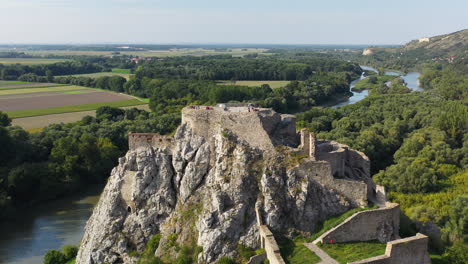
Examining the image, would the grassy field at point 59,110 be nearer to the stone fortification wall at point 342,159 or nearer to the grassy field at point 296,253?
the stone fortification wall at point 342,159

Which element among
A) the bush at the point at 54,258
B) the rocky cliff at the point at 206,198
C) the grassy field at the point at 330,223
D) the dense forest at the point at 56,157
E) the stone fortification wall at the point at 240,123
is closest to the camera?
the grassy field at the point at 330,223

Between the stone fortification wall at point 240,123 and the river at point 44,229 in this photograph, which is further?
the river at point 44,229

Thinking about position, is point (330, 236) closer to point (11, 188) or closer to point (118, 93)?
point (11, 188)

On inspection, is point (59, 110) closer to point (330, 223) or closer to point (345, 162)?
point (345, 162)

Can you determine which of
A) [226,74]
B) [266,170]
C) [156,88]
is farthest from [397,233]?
[226,74]

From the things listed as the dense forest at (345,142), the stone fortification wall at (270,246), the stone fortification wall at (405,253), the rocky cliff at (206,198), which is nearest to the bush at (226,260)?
the rocky cliff at (206,198)

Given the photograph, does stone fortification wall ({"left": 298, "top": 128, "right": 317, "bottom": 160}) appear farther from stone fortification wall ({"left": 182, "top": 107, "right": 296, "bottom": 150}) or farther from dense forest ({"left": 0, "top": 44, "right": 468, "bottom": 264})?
dense forest ({"left": 0, "top": 44, "right": 468, "bottom": 264})

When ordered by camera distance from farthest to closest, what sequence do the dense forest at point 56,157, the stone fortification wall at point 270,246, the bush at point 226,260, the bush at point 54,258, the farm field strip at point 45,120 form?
the farm field strip at point 45,120, the dense forest at point 56,157, the bush at point 54,258, the bush at point 226,260, the stone fortification wall at point 270,246
